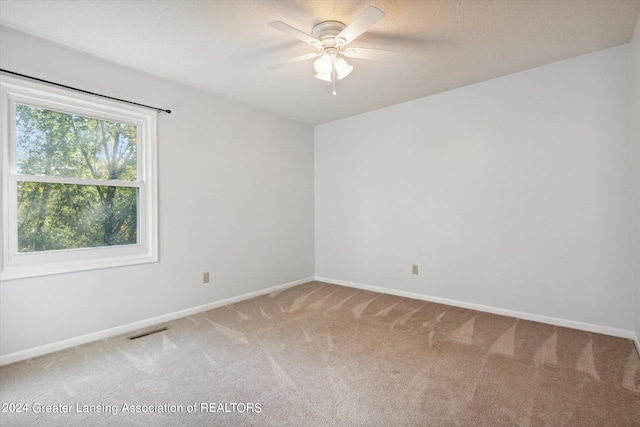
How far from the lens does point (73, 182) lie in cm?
262

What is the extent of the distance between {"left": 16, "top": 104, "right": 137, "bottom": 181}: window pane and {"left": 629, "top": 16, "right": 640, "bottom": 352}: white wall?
425 cm

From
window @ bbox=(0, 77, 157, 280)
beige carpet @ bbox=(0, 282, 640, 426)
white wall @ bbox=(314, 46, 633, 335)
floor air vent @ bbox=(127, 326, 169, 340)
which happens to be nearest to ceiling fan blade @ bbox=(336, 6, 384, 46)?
white wall @ bbox=(314, 46, 633, 335)

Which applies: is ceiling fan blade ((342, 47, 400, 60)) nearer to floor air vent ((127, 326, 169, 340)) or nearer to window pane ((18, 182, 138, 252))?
window pane ((18, 182, 138, 252))

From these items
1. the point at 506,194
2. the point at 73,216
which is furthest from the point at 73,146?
the point at 506,194

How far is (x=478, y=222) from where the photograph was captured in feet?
11.1

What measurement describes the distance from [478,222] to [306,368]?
240 cm

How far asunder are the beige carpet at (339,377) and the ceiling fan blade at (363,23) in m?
2.20

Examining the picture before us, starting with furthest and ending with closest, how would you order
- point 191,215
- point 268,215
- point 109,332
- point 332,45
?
point 268,215
point 191,215
point 109,332
point 332,45

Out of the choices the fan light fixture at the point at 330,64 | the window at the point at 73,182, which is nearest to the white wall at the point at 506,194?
the fan light fixture at the point at 330,64

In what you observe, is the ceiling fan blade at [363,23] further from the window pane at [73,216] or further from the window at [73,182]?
the window pane at [73,216]

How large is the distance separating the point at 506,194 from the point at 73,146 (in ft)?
13.4

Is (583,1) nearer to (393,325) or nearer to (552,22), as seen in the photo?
(552,22)

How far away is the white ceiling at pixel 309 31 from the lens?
204 cm

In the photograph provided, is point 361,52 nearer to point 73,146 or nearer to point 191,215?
point 191,215
